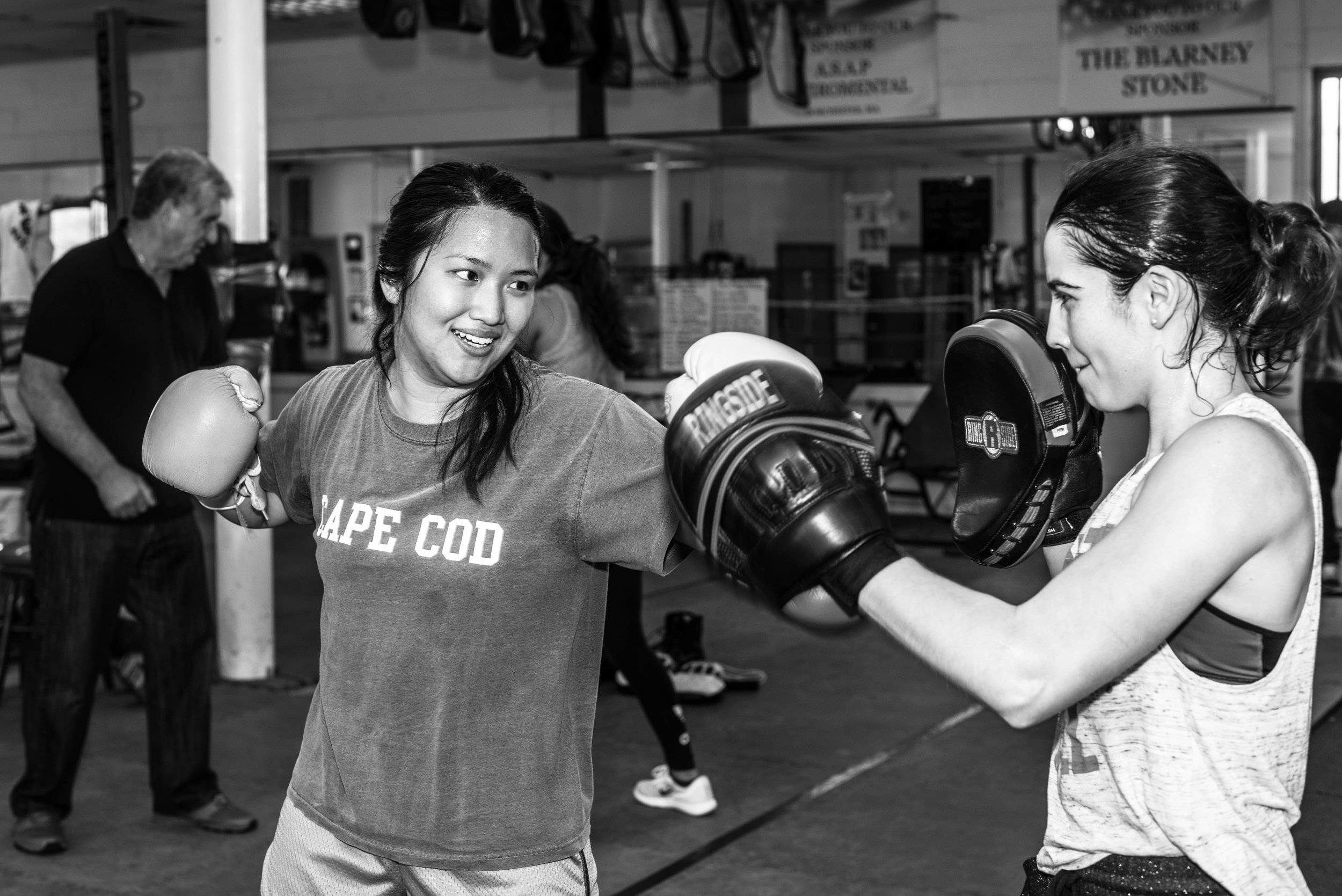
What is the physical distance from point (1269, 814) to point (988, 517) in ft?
1.34

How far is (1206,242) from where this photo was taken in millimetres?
1378

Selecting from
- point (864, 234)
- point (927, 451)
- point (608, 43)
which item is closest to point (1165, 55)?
point (927, 451)

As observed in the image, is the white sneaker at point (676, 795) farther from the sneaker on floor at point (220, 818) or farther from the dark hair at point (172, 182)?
the dark hair at point (172, 182)

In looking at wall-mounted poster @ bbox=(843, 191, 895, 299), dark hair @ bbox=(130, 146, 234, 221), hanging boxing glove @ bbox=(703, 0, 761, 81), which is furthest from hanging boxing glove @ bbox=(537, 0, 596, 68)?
wall-mounted poster @ bbox=(843, 191, 895, 299)

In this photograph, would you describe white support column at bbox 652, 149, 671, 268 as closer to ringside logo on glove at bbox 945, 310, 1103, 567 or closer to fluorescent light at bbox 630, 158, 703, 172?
fluorescent light at bbox 630, 158, 703, 172

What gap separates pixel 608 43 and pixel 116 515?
16.3 feet

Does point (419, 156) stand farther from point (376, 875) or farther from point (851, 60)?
point (376, 875)

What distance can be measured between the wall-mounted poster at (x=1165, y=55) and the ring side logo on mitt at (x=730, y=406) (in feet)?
23.5

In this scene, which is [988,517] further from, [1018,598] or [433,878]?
[1018,598]

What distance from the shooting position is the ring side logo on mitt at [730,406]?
4.25ft

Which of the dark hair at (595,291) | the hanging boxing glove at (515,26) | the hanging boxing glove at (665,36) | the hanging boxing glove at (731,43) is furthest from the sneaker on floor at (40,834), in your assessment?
the hanging boxing glove at (731,43)

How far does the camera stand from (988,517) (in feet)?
5.22

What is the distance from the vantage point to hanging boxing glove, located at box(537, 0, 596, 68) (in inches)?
290

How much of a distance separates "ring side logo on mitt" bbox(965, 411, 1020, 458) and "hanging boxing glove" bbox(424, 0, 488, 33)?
566cm
